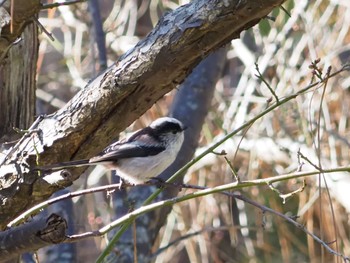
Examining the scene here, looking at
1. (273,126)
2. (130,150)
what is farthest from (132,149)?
(273,126)

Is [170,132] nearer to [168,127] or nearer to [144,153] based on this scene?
[168,127]

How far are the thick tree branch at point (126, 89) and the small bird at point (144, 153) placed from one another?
20.1 inches

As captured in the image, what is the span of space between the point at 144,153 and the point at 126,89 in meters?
0.90

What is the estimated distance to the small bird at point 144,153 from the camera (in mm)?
3002

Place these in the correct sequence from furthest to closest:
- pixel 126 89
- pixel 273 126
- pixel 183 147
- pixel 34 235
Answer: pixel 273 126, pixel 183 147, pixel 126 89, pixel 34 235

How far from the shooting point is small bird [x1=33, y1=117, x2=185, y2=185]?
3002 mm

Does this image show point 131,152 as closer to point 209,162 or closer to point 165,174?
point 165,174

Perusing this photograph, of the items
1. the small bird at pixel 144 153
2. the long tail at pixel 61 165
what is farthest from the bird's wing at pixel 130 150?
the long tail at pixel 61 165

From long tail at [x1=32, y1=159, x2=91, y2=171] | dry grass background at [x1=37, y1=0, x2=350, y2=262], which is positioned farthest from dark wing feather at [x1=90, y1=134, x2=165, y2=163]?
dry grass background at [x1=37, y1=0, x2=350, y2=262]

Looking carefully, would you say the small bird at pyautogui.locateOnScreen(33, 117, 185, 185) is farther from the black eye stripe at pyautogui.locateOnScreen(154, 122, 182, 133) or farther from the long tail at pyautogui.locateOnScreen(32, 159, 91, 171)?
the long tail at pyautogui.locateOnScreen(32, 159, 91, 171)

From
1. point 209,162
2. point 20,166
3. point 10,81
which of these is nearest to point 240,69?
point 209,162

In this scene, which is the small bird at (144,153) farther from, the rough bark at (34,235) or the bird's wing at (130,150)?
the rough bark at (34,235)

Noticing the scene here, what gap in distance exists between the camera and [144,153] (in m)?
3.10

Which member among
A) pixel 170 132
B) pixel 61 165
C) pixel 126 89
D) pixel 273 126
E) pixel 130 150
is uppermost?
pixel 273 126
